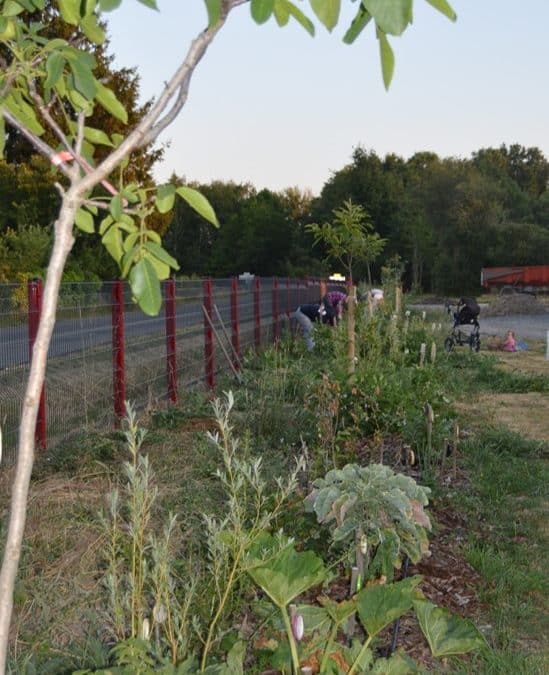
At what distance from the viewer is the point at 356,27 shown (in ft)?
5.12

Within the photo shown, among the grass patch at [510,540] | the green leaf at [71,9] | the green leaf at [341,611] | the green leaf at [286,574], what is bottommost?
the grass patch at [510,540]

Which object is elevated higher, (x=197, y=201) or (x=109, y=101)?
(x=109, y=101)

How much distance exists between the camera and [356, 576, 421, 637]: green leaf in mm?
2486

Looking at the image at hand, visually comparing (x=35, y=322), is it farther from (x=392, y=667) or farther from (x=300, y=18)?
(x=300, y=18)

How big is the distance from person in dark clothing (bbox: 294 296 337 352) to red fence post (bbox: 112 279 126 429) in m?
6.14

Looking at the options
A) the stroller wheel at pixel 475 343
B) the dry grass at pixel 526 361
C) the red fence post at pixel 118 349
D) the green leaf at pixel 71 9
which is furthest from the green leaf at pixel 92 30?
the stroller wheel at pixel 475 343

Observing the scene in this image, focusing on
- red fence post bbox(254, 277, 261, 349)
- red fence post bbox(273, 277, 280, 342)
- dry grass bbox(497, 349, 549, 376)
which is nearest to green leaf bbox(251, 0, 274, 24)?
dry grass bbox(497, 349, 549, 376)

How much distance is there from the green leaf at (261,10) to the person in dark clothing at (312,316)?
12.8 m

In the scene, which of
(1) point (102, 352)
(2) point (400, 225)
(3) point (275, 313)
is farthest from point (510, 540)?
(2) point (400, 225)

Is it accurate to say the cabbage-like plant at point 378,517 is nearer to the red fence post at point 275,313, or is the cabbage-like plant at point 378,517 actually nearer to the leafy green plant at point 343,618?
the leafy green plant at point 343,618

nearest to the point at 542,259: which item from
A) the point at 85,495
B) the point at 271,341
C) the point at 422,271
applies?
the point at 422,271

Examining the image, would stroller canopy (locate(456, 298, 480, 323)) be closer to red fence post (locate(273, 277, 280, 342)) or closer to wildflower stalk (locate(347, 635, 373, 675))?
red fence post (locate(273, 277, 280, 342))

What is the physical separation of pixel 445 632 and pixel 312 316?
13380 mm

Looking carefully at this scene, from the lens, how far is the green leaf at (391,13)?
3.96 ft
